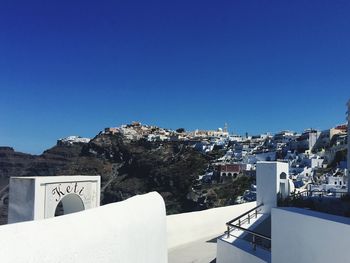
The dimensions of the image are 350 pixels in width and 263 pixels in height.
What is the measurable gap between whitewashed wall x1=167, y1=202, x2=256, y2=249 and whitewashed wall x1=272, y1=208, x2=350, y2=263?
388 centimetres

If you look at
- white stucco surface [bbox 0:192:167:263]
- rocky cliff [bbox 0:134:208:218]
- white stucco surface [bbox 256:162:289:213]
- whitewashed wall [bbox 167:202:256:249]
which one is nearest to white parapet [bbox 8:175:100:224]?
whitewashed wall [bbox 167:202:256:249]

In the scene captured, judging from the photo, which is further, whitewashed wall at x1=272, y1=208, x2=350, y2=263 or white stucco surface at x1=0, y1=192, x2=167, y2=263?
whitewashed wall at x1=272, y1=208, x2=350, y2=263

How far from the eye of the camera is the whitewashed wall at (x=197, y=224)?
909 centimetres

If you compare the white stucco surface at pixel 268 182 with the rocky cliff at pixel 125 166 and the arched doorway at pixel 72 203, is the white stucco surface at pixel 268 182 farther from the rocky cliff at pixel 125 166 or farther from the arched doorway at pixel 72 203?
the rocky cliff at pixel 125 166

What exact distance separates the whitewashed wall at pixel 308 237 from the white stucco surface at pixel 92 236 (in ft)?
5.88

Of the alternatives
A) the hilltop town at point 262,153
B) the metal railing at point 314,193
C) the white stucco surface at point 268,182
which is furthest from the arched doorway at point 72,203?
the hilltop town at point 262,153

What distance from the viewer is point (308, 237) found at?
4617mm

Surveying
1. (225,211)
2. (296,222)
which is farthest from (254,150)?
(296,222)

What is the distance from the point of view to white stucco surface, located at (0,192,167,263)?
224cm

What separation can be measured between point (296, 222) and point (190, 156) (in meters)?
68.7

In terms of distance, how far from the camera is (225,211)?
11031mm

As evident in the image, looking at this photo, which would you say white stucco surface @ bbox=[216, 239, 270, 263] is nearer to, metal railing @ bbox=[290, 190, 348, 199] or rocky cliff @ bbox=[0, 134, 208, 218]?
metal railing @ bbox=[290, 190, 348, 199]

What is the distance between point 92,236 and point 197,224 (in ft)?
24.1

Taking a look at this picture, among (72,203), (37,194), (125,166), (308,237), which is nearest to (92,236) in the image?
(308,237)
